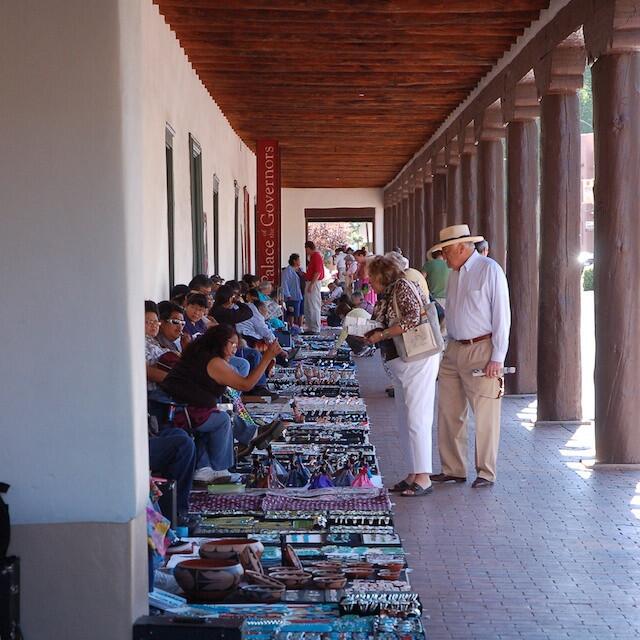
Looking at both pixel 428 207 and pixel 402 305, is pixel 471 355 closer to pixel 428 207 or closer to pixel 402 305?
pixel 402 305

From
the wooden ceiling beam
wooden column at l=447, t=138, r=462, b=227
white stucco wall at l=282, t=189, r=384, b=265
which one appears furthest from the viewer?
white stucco wall at l=282, t=189, r=384, b=265

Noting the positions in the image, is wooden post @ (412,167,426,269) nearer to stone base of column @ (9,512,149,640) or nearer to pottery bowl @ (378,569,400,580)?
pottery bowl @ (378,569,400,580)

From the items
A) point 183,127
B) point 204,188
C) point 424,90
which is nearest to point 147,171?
point 183,127

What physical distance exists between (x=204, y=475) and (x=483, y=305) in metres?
2.13

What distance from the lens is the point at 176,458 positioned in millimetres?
6996

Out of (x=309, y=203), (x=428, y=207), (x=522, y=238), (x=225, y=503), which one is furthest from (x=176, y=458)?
(x=309, y=203)

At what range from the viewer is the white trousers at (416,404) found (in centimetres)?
781

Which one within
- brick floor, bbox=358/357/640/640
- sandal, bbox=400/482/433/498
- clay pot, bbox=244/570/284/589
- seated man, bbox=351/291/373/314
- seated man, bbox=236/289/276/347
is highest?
seated man, bbox=351/291/373/314

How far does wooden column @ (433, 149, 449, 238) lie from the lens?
21703 mm

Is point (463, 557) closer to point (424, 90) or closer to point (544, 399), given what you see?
point (544, 399)

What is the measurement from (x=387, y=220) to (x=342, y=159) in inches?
347

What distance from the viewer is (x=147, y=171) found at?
10977 millimetres

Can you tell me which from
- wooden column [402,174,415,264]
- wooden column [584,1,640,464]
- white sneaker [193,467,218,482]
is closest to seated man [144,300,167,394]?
white sneaker [193,467,218,482]

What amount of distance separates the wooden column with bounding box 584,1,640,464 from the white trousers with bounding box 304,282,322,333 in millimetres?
13657
